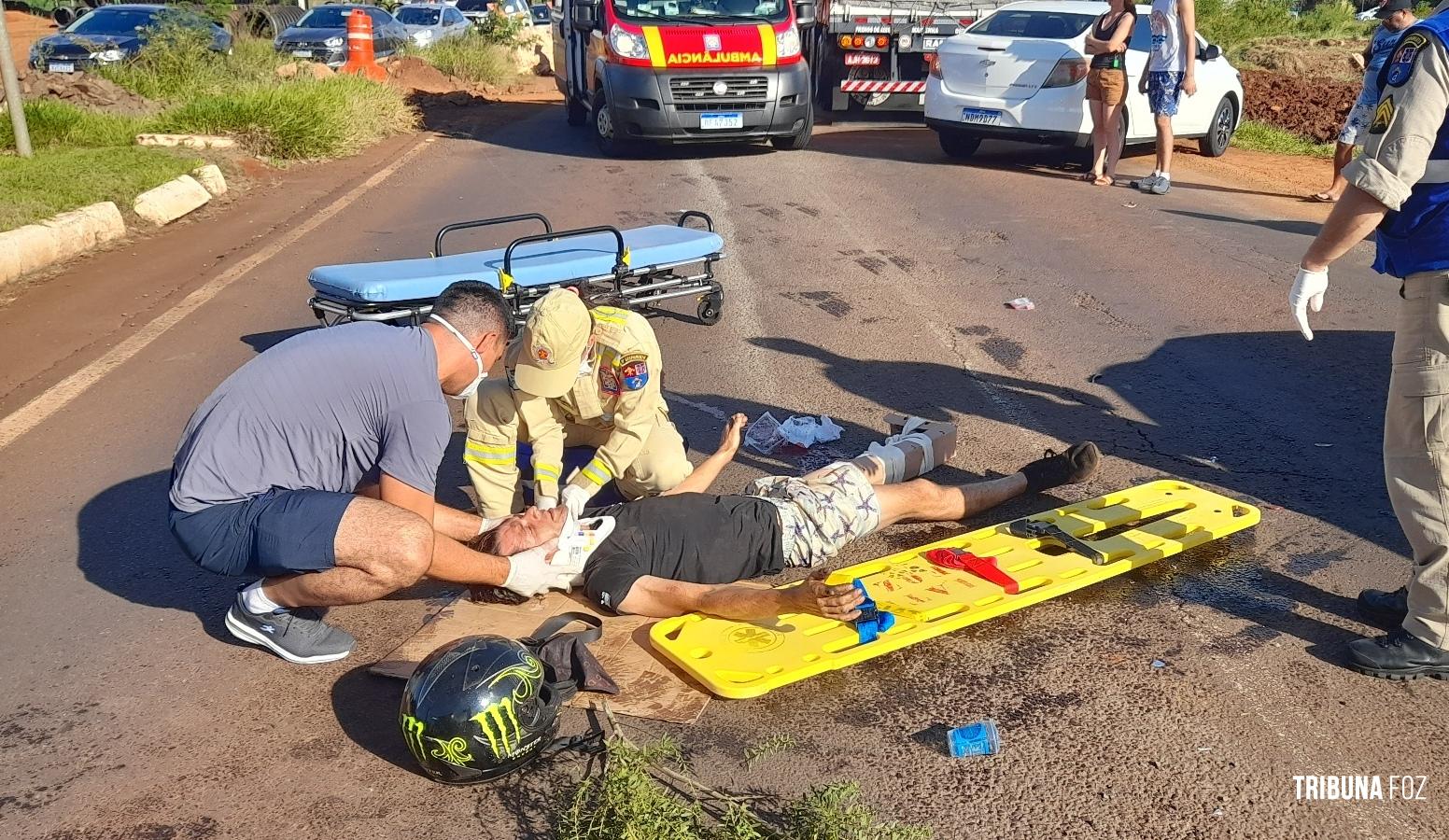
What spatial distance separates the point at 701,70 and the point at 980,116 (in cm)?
325

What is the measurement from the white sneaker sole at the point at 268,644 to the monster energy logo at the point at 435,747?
32.5 inches

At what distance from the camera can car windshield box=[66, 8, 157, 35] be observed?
64.8 ft

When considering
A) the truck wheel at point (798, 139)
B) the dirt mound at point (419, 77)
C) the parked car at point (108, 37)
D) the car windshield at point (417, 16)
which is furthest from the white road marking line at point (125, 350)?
the car windshield at point (417, 16)

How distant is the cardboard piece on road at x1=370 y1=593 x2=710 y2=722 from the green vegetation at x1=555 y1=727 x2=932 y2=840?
46 centimetres

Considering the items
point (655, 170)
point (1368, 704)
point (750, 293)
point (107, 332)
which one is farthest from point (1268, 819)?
point (655, 170)

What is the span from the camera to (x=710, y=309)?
7.45 m

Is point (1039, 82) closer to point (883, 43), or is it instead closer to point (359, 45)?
point (883, 43)

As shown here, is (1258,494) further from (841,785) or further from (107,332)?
(107,332)

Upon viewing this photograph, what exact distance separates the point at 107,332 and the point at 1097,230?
7.59 metres

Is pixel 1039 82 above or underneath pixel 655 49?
underneath

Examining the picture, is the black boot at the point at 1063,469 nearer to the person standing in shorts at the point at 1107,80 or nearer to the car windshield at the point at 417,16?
the person standing in shorts at the point at 1107,80

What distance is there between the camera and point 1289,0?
101ft

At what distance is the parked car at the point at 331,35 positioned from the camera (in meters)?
21.6

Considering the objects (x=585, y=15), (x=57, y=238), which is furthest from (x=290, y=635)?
(x=585, y=15)
